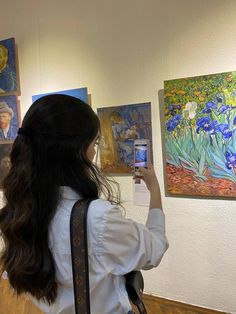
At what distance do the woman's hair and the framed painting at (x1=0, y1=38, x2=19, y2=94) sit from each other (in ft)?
6.51

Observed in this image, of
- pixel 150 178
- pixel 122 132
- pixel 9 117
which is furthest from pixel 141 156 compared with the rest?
pixel 9 117

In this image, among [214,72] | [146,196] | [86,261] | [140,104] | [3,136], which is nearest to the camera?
[86,261]

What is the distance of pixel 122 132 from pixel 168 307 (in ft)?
3.84

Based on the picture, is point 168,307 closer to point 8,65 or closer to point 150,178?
point 150,178

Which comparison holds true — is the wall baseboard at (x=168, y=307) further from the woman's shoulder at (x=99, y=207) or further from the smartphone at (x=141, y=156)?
the woman's shoulder at (x=99, y=207)

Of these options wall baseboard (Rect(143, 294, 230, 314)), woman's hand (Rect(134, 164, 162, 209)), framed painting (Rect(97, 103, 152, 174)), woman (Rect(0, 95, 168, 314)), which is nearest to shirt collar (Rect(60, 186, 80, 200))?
woman (Rect(0, 95, 168, 314))

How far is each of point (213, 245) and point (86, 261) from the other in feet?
4.39

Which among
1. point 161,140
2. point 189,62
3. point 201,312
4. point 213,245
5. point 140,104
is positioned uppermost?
point 189,62

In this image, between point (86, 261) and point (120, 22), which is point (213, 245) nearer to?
point (86, 261)

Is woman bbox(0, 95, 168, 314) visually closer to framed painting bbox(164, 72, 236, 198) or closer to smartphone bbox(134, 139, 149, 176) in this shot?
smartphone bbox(134, 139, 149, 176)

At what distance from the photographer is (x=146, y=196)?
1557mm

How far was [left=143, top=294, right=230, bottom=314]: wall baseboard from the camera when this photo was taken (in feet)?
6.77

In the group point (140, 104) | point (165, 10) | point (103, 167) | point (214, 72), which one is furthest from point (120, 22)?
point (103, 167)

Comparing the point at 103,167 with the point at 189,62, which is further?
the point at 103,167
